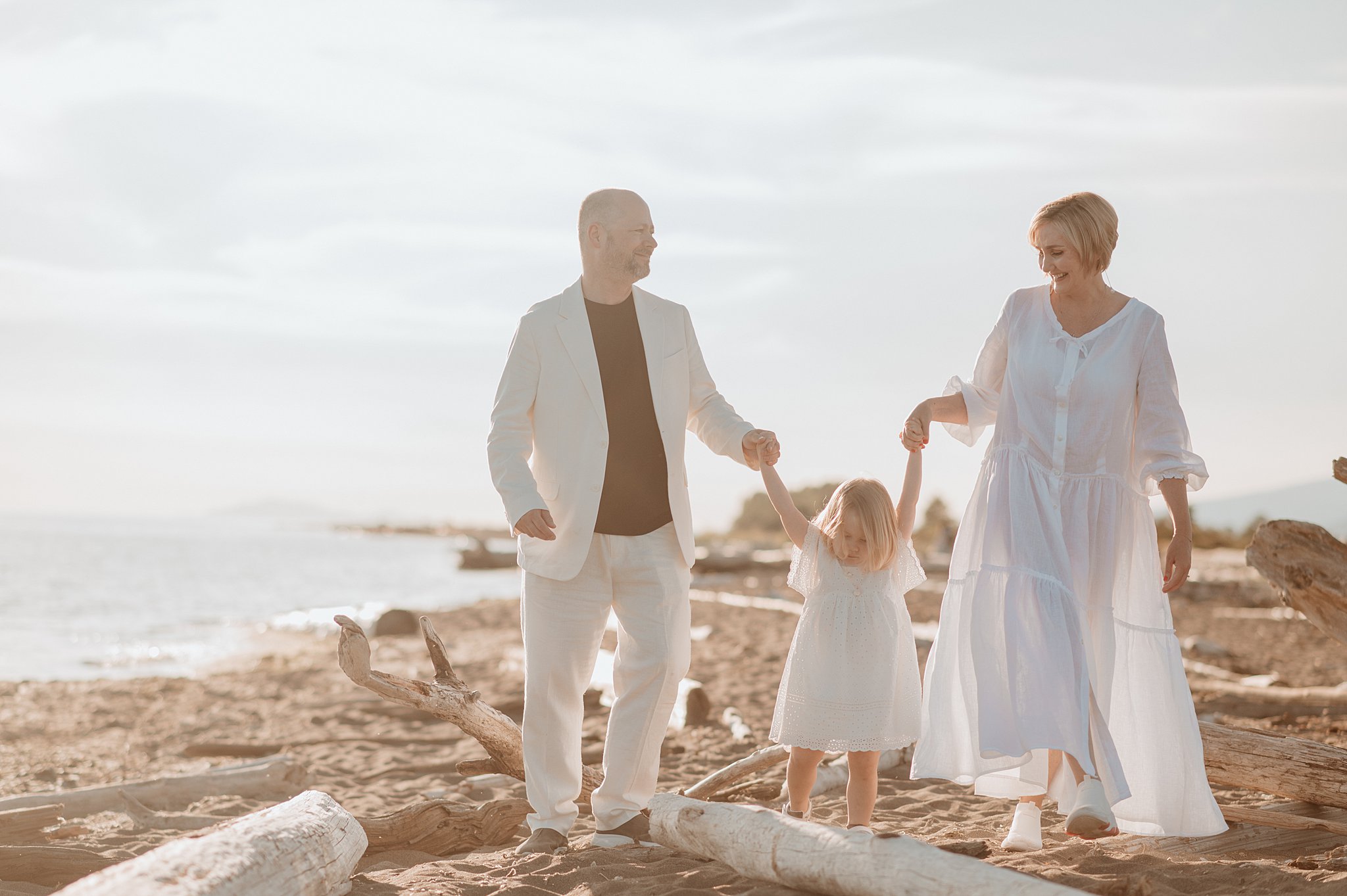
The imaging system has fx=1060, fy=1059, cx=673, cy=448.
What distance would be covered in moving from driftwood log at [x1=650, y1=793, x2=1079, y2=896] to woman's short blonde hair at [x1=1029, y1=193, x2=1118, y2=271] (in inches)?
84.6

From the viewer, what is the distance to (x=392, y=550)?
190ft

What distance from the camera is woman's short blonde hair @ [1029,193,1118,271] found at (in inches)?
149

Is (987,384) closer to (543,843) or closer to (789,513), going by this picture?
(789,513)

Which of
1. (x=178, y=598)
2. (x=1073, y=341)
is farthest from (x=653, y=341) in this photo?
(x=178, y=598)

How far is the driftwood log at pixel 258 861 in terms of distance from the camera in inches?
108

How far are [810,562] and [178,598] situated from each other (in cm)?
2442

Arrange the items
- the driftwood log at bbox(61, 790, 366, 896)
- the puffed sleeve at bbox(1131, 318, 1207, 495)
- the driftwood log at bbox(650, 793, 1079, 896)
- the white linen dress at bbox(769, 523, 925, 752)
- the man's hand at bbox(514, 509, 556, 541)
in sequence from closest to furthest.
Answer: the driftwood log at bbox(61, 790, 366, 896) < the driftwood log at bbox(650, 793, 1079, 896) < the puffed sleeve at bbox(1131, 318, 1207, 495) < the white linen dress at bbox(769, 523, 925, 752) < the man's hand at bbox(514, 509, 556, 541)

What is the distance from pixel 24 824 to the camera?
448cm

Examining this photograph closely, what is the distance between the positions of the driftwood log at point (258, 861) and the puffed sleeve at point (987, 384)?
2.76 m

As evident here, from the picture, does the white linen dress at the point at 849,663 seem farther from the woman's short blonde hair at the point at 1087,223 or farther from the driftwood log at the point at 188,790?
the driftwood log at the point at 188,790

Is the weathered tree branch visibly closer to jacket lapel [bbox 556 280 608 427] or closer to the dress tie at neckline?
jacket lapel [bbox 556 280 608 427]

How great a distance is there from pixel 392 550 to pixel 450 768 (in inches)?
2097

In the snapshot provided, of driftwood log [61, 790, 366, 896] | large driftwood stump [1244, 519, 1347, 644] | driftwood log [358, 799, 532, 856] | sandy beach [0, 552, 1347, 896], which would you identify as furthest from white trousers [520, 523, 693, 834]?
large driftwood stump [1244, 519, 1347, 644]

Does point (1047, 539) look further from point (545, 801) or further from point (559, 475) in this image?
point (545, 801)
